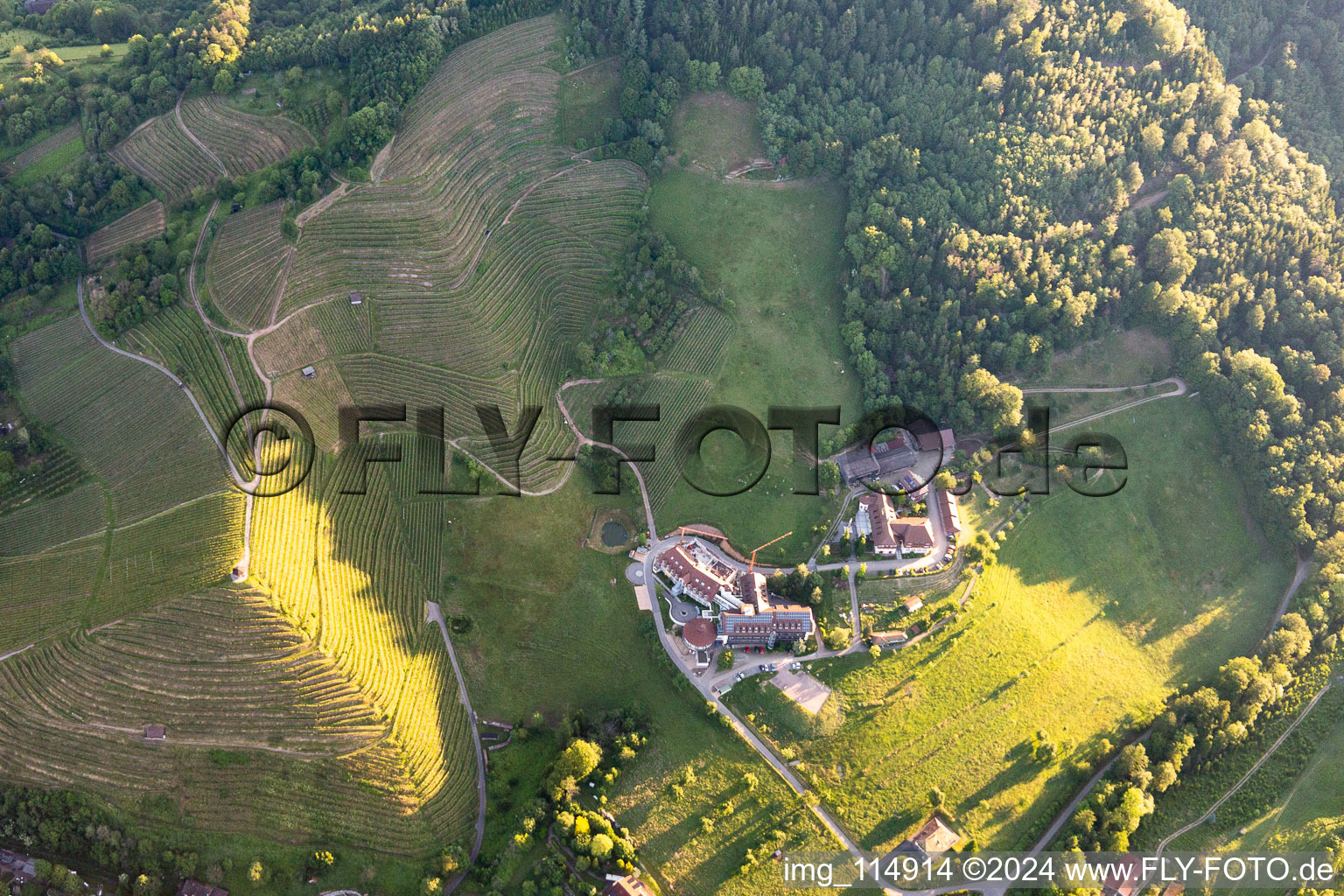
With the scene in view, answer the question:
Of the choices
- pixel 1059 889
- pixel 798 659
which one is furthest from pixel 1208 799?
pixel 798 659

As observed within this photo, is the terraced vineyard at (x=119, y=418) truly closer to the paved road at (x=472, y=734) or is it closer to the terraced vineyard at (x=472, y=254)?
the terraced vineyard at (x=472, y=254)


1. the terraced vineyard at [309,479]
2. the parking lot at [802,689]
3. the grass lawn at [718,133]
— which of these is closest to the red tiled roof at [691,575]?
the parking lot at [802,689]

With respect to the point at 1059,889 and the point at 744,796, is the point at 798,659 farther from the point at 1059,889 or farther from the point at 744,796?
the point at 1059,889

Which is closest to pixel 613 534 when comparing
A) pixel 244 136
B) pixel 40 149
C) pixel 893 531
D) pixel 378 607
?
pixel 378 607

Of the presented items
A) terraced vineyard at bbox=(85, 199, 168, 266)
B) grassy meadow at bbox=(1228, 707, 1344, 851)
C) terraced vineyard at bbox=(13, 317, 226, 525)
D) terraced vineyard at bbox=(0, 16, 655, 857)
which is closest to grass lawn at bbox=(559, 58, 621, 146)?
terraced vineyard at bbox=(0, 16, 655, 857)

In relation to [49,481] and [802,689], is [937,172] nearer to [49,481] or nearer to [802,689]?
[802,689]

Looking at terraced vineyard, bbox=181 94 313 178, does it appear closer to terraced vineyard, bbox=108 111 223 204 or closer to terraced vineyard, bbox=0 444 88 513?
terraced vineyard, bbox=108 111 223 204
